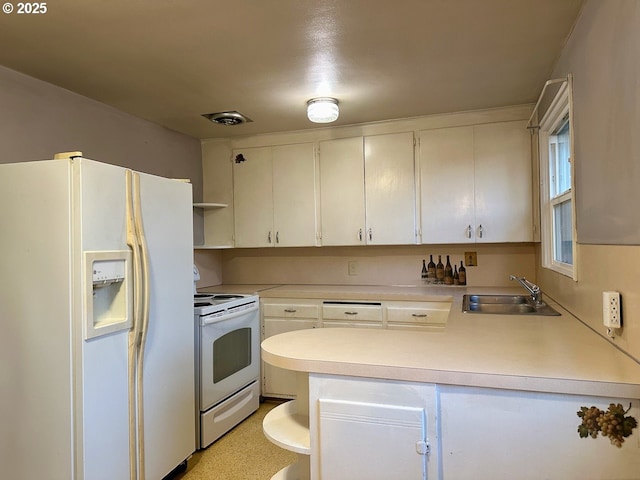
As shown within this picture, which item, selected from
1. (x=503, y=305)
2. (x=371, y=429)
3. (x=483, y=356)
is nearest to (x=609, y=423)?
(x=483, y=356)

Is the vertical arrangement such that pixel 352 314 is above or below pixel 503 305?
below

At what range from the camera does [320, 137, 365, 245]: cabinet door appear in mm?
3393

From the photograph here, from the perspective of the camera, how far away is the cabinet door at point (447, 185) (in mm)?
3125

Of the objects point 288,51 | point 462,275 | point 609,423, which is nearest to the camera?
point 609,423

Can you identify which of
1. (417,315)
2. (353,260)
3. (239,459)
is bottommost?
(239,459)

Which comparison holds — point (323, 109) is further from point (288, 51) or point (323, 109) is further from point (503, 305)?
point (503, 305)

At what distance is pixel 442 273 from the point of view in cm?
346

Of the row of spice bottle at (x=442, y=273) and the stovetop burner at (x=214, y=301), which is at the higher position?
the row of spice bottle at (x=442, y=273)

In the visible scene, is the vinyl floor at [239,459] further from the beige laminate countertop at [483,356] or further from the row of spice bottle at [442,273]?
the row of spice bottle at [442,273]

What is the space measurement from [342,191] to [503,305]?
1529 millimetres

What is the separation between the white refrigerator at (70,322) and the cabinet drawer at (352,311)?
1554mm

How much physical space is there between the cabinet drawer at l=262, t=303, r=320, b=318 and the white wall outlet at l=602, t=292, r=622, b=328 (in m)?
2.11

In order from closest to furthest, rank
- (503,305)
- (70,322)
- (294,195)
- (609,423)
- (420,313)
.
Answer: (609,423) → (70,322) → (503,305) → (420,313) → (294,195)

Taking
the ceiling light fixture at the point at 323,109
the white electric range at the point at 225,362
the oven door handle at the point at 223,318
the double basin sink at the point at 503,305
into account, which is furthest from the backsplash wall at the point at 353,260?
the ceiling light fixture at the point at 323,109
